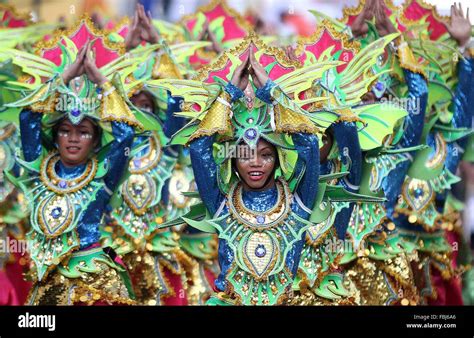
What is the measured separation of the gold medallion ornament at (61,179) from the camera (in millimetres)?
8664

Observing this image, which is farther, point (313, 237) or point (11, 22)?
point (11, 22)

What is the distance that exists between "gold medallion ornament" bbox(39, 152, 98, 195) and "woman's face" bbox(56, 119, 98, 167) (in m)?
0.06

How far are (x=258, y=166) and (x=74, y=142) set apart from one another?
48.2 inches

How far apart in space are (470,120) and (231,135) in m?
2.26

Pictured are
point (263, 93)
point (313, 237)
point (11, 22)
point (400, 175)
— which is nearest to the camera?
point (263, 93)

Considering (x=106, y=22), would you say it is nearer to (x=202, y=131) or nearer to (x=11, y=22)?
(x=11, y=22)

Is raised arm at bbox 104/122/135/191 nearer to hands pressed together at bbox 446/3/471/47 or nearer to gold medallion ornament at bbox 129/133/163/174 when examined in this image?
gold medallion ornament at bbox 129/133/163/174

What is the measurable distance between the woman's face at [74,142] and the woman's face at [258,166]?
108 cm

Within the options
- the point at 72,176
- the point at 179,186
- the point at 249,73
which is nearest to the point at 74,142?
the point at 72,176

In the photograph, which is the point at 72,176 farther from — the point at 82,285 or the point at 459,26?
the point at 459,26

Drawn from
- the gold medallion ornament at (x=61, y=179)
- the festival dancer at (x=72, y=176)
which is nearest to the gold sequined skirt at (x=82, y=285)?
the festival dancer at (x=72, y=176)

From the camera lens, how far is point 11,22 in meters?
10.4
